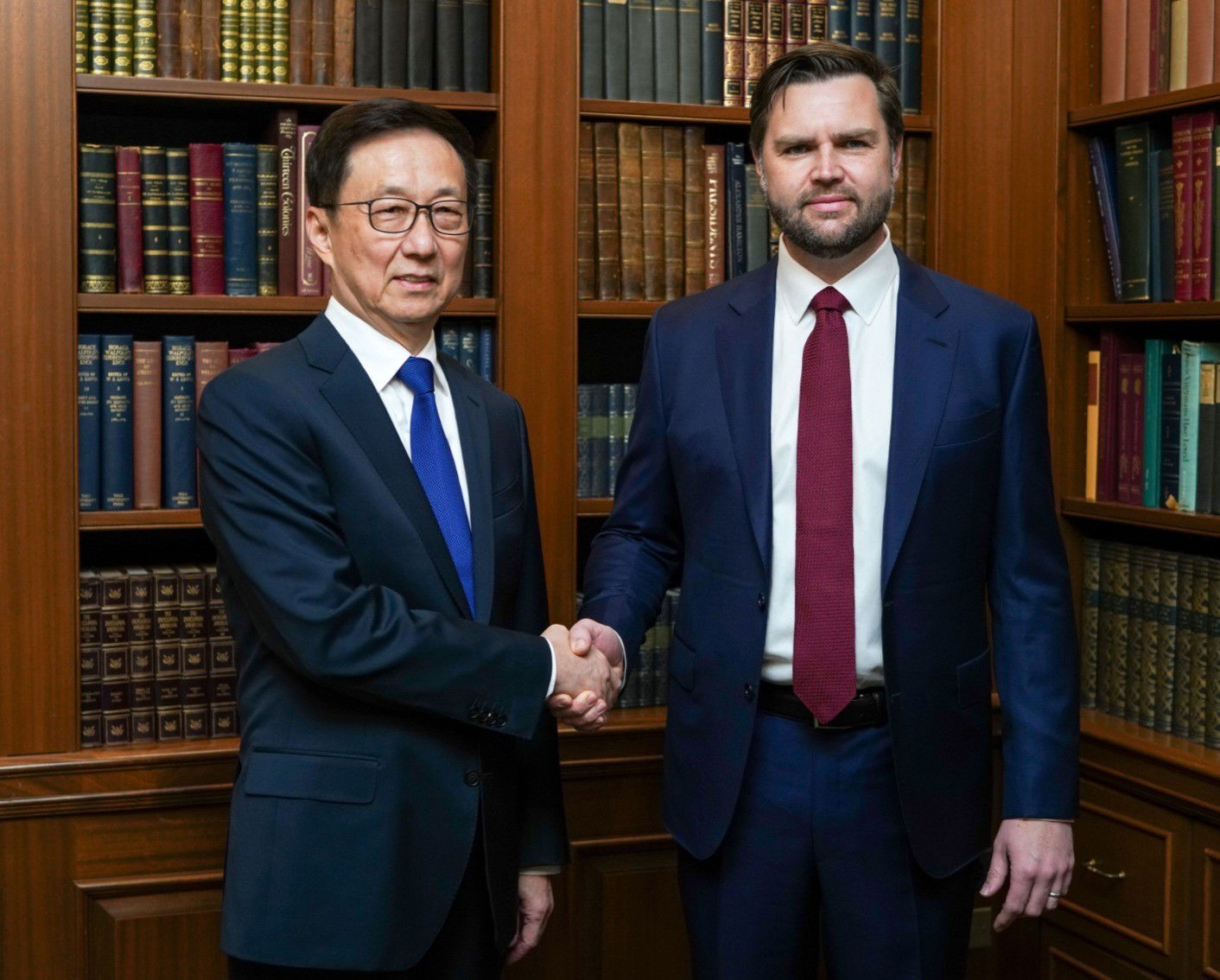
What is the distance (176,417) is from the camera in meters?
2.58

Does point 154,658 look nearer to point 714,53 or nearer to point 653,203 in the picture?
point 653,203

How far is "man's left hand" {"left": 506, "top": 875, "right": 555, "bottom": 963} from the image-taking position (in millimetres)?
1975

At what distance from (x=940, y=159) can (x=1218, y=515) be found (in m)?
0.86

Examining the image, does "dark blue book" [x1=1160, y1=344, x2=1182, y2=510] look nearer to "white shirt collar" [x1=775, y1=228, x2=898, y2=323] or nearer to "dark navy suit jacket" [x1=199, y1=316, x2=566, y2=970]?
"white shirt collar" [x1=775, y1=228, x2=898, y2=323]

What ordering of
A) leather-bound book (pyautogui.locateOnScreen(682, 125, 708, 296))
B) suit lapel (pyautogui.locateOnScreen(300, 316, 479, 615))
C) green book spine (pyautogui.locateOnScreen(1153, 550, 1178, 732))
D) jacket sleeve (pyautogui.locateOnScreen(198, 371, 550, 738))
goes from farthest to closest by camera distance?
1. leather-bound book (pyautogui.locateOnScreen(682, 125, 708, 296))
2. green book spine (pyautogui.locateOnScreen(1153, 550, 1178, 732))
3. suit lapel (pyautogui.locateOnScreen(300, 316, 479, 615))
4. jacket sleeve (pyautogui.locateOnScreen(198, 371, 550, 738))

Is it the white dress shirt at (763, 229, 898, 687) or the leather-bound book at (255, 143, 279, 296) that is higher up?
the leather-bound book at (255, 143, 279, 296)

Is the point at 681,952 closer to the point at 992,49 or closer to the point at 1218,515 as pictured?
the point at 1218,515

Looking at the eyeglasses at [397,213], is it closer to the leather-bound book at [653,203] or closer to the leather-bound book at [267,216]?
the leather-bound book at [267,216]

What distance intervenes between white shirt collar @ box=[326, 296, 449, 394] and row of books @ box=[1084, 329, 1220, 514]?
1.51m

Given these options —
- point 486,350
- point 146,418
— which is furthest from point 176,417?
point 486,350

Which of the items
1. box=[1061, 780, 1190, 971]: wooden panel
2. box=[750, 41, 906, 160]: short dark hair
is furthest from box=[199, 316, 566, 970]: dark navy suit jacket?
box=[1061, 780, 1190, 971]: wooden panel

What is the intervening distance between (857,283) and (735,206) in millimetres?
861

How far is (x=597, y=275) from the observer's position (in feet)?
9.03

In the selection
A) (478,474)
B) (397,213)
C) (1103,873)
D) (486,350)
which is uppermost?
(397,213)
